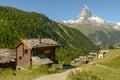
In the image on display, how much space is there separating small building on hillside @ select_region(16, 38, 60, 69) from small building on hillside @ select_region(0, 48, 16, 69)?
8.93 feet

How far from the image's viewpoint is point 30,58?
176ft

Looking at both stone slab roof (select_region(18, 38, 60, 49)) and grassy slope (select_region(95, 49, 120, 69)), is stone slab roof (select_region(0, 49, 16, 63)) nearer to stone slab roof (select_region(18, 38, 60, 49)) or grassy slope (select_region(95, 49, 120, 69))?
stone slab roof (select_region(18, 38, 60, 49))

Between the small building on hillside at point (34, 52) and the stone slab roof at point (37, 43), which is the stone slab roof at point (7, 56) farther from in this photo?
the stone slab roof at point (37, 43)

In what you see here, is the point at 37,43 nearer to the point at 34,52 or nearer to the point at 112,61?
the point at 34,52

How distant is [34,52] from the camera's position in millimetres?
53531

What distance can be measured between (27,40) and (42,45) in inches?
153

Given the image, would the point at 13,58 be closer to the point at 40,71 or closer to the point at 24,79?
the point at 40,71

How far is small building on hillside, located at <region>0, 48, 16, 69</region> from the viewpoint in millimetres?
59516

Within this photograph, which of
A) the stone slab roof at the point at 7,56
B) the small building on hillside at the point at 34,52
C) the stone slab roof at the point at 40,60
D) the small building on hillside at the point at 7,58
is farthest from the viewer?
the stone slab roof at the point at 7,56

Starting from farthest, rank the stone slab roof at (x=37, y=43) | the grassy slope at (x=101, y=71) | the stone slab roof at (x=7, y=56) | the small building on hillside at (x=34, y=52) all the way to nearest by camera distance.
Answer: the stone slab roof at (x=7, y=56) < the stone slab roof at (x=37, y=43) < the small building on hillside at (x=34, y=52) < the grassy slope at (x=101, y=71)

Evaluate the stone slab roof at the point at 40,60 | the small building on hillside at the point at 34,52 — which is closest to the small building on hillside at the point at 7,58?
the small building on hillside at the point at 34,52

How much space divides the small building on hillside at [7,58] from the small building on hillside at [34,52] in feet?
8.93

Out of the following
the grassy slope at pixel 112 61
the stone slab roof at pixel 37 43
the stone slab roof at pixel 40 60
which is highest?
the stone slab roof at pixel 37 43

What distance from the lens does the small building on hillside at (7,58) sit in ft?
195
